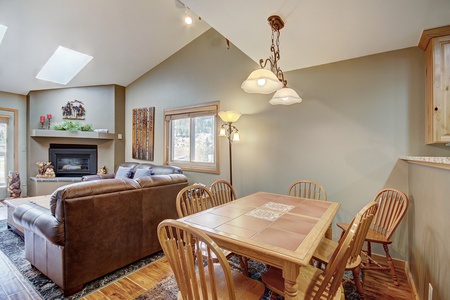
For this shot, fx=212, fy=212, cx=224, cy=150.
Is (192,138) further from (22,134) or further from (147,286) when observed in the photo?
(22,134)

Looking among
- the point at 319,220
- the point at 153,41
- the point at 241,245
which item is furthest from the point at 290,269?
the point at 153,41

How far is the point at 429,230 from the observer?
1.60 metres

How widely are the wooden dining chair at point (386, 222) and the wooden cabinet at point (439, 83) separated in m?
0.67

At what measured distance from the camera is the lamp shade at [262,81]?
1.65m

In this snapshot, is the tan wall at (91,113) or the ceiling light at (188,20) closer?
the ceiling light at (188,20)

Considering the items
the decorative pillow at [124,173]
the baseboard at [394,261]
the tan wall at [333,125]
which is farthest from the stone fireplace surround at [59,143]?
the baseboard at [394,261]

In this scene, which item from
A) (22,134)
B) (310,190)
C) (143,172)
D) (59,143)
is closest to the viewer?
(310,190)

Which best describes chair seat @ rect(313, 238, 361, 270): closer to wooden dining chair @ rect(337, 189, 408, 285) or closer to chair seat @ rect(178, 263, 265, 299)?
wooden dining chair @ rect(337, 189, 408, 285)

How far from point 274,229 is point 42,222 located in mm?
2038

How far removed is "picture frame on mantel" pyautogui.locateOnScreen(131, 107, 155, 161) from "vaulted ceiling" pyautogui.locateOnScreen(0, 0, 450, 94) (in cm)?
98

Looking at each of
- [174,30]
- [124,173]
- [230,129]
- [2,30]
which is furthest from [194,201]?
[2,30]

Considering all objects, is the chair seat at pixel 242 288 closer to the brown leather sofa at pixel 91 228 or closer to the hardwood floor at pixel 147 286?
the hardwood floor at pixel 147 286

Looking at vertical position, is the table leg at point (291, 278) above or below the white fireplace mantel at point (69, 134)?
below

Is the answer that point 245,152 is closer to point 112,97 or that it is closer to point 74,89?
point 112,97
